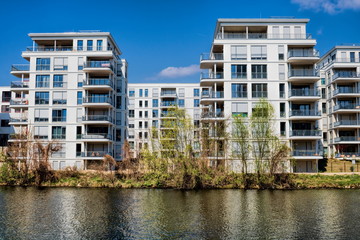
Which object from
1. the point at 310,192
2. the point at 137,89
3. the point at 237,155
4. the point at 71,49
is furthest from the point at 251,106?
the point at 137,89

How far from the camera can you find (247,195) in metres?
34.8

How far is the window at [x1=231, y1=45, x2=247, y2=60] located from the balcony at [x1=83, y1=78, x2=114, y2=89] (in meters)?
20.3

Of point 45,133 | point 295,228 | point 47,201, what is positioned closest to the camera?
point 295,228

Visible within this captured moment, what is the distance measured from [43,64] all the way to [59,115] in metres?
8.99


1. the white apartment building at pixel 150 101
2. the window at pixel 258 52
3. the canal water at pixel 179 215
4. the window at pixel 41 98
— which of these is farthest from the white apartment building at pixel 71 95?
the white apartment building at pixel 150 101

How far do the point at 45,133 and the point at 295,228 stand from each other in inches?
1752

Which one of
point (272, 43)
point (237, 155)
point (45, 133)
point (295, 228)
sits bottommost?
point (295, 228)

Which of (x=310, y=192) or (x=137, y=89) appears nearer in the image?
(x=310, y=192)

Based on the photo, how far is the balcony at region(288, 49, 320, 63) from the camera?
50750 millimetres

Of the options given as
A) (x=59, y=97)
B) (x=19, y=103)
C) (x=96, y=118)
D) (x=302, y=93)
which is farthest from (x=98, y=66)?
(x=302, y=93)

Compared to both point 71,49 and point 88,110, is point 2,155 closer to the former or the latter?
point 88,110

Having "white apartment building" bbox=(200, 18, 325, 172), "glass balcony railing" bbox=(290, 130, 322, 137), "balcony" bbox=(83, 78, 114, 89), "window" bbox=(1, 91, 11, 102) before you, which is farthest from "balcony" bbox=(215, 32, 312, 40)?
"window" bbox=(1, 91, 11, 102)

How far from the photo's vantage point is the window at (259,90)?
5162cm

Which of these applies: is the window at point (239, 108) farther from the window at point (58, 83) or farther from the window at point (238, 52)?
the window at point (58, 83)
